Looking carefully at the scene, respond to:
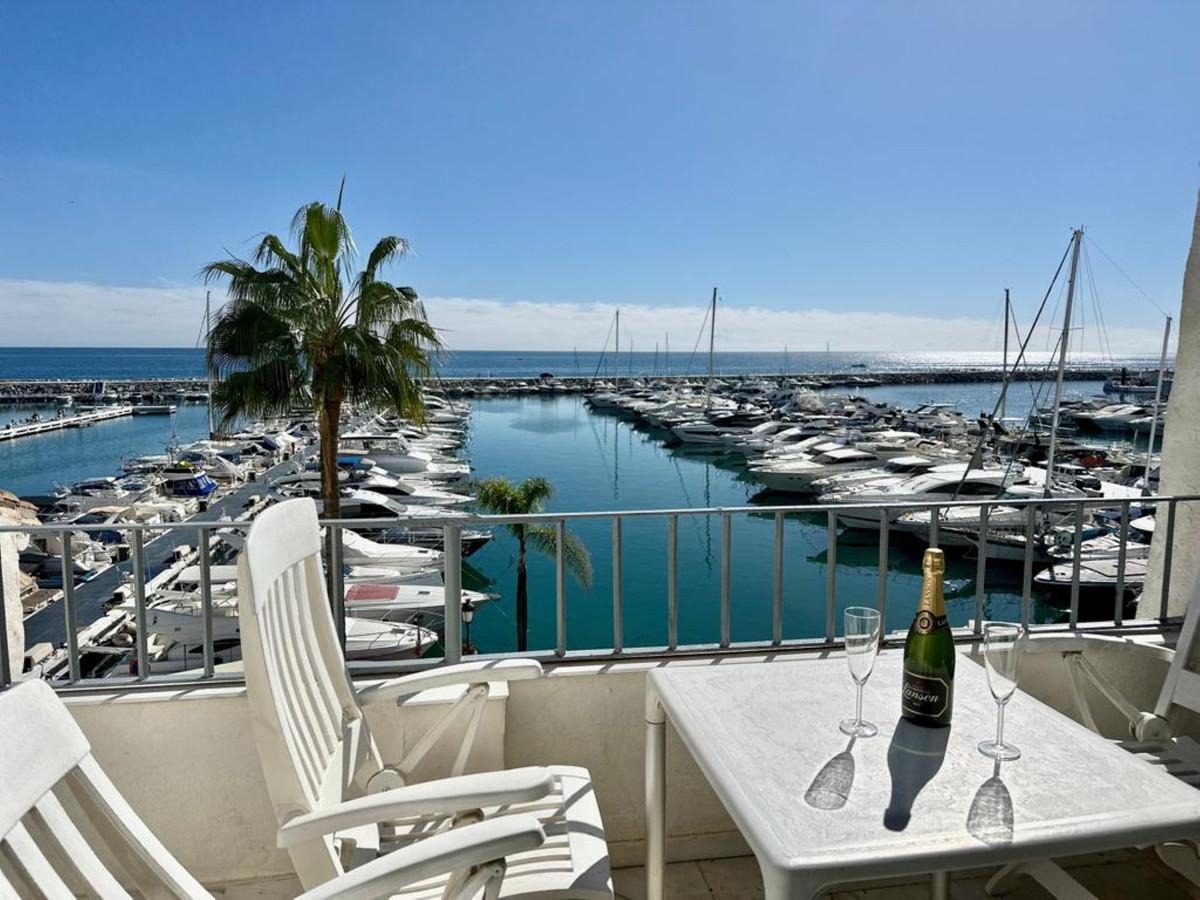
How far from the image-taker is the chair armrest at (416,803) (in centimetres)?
133

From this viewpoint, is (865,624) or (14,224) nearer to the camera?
(865,624)

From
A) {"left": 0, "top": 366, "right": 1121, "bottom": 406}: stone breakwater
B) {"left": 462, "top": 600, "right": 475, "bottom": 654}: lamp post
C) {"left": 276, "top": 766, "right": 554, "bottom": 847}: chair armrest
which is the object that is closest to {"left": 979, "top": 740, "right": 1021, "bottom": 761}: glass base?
{"left": 276, "top": 766, "right": 554, "bottom": 847}: chair armrest

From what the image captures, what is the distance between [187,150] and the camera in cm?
3341

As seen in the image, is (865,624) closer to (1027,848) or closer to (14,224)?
(1027,848)

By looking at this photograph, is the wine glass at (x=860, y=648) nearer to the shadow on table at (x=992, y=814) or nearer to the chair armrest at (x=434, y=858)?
the shadow on table at (x=992, y=814)

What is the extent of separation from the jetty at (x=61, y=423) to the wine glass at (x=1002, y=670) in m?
48.7

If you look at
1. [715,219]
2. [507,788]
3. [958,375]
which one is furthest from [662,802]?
[958,375]

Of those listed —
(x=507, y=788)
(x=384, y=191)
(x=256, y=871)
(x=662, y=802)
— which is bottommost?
(x=256, y=871)

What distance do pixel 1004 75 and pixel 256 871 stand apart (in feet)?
33.2

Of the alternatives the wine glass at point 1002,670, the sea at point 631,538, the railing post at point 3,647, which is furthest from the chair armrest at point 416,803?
the sea at point 631,538

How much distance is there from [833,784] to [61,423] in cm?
5166

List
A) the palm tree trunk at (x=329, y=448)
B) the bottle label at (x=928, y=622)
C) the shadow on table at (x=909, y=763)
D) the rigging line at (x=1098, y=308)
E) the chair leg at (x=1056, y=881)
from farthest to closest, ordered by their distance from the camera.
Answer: the rigging line at (x=1098, y=308) → the palm tree trunk at (x=329, y=448) → the chair leg at (x=1056, y=881) → the bottle label at (x=928, y=622) → the shadow on table at (x=909, y=763)

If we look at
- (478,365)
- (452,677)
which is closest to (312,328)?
(452,677)

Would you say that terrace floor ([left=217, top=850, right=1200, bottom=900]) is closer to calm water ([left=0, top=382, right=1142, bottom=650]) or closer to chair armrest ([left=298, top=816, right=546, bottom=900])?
chair armrest ([left=298, top=816, right=546, bottom=900])
